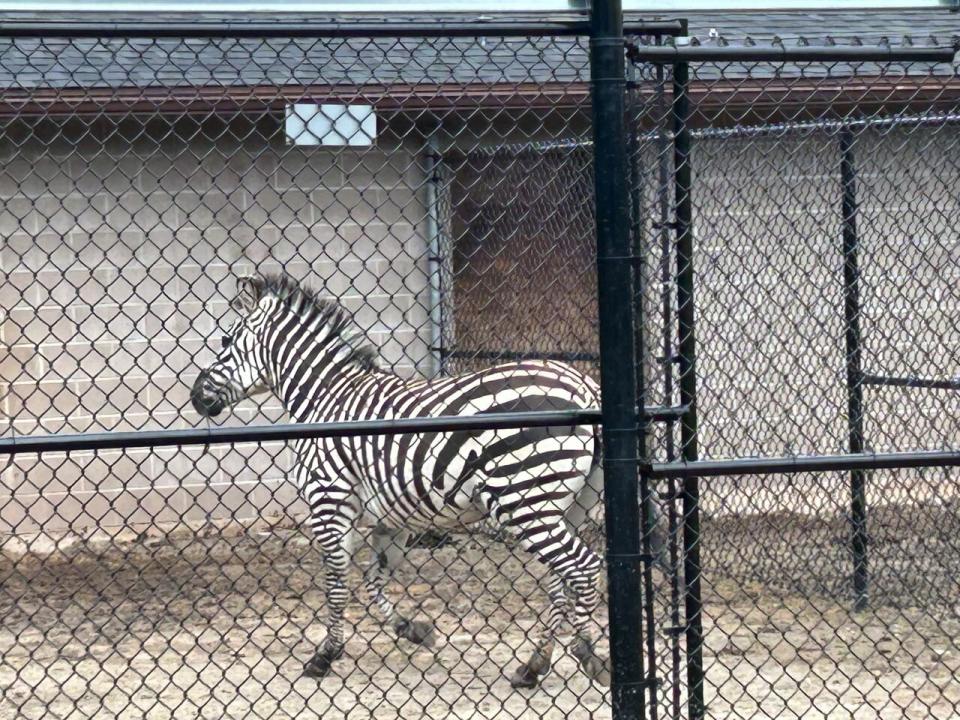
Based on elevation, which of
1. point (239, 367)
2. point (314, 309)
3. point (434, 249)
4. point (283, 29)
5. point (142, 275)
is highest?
Answer: point (434, 249)

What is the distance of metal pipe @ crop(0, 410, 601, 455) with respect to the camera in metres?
2.95

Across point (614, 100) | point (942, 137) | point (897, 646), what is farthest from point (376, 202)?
point (614, 100)

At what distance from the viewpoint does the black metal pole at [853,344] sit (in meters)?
5.75

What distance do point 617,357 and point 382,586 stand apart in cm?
314

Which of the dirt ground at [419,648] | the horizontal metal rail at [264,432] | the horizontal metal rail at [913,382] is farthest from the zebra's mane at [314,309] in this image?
the horizontal metal rail at [264,432]

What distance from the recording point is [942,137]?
8.02 meters

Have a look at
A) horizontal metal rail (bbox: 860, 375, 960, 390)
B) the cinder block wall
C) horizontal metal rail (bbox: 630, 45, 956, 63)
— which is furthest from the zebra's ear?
horizontal metal rail (bbox: 630, 45, 956, 63)

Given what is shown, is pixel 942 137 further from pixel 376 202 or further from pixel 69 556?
pixel 69 556

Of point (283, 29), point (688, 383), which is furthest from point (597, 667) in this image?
point (283, 29)

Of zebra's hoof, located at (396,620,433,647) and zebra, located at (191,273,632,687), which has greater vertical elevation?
zebra, located at (191,273,632,687)

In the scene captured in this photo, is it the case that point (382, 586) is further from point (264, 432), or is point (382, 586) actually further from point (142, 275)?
point (142, 275)

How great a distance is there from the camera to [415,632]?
19.0 ft

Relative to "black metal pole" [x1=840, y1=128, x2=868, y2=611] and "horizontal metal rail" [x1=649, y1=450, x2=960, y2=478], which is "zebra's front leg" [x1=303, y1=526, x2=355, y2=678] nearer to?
"black metal pole" [x1=840, y1=128, x2=868, y2=611]

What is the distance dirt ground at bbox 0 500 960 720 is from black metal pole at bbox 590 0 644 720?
140 centimetres
